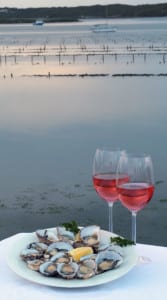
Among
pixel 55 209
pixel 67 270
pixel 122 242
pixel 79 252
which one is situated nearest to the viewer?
pixel 67 270

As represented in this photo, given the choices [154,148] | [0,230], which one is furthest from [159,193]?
[154,148]

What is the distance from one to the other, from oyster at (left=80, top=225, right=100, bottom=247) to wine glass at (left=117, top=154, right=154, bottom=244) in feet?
0.49

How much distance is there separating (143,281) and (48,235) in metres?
0.37

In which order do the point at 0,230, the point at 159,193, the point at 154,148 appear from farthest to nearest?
1. the point at 154,148
2. the point at 159,193
3. the point at 0,230

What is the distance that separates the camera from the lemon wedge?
7.14 feet

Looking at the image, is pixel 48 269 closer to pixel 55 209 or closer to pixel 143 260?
pixel 143 260

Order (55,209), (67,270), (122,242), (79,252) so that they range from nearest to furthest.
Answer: (67,270) < (79,252) < (122,242) < (55,209)

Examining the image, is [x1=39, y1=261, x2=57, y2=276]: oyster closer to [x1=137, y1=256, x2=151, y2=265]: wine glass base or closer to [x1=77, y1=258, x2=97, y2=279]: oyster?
[x1=77, y1=258, x2=97, y2=279]: oyster

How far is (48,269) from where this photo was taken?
2.12 metres

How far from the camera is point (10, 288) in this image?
2.17 m

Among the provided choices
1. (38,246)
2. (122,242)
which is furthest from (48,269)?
(122,242)

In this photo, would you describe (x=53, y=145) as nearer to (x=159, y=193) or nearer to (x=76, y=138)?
(x=76, y=138)

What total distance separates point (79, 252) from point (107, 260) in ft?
0.32

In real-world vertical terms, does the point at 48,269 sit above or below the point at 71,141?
above
